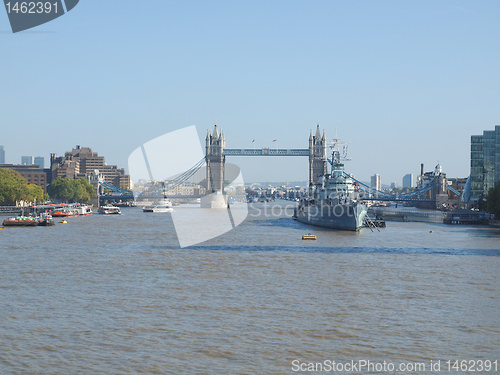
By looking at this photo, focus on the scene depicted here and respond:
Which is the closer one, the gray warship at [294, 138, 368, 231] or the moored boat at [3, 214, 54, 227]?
the gray warship at [294, 138, 368, 231]

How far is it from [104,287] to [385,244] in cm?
3292

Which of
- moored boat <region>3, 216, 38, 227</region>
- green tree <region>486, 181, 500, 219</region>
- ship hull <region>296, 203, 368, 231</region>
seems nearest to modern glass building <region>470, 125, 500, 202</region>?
green tree <region>486, 181, 500, 219</region>

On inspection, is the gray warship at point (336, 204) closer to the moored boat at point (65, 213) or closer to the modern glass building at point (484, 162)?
the modern glass building at point (484, 162)

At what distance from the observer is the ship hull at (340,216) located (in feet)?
232

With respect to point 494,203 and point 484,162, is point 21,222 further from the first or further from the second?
point 484,162

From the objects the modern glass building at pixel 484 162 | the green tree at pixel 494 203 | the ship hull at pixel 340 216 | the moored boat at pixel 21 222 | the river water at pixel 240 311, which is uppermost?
the modern glass building at pixel 484 162

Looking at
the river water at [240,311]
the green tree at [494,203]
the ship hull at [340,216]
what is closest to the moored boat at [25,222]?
the river water at [240,311]

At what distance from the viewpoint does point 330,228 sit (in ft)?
256

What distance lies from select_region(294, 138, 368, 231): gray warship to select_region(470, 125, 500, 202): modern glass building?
1331 inches

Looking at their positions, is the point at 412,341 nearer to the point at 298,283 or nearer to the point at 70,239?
the point at 298,283

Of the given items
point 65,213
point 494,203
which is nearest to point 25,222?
point 65,213

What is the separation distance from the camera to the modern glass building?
10712 cm

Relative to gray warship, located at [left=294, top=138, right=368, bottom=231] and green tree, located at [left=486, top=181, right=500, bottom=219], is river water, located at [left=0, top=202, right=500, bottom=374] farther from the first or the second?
green tree, located at [left=486, top=181, right=500, bottom=219]

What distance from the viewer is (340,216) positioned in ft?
241
